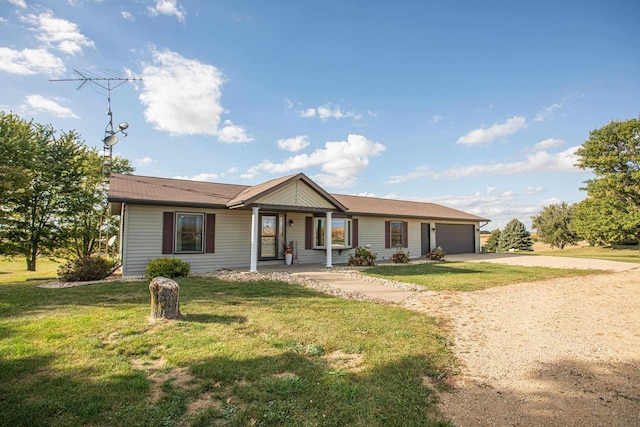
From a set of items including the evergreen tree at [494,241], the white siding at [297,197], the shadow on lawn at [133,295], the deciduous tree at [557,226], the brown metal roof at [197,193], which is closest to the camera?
the shadow on lawn at [133,295]

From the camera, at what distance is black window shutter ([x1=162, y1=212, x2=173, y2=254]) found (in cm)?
1132

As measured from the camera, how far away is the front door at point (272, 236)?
13.8 m

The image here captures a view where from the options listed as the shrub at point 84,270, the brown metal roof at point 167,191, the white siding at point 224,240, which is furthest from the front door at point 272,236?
the shrub at point 84,270

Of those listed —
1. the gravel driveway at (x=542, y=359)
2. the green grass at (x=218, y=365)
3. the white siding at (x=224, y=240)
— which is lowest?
the gravel driveway at (x=542, y=359)

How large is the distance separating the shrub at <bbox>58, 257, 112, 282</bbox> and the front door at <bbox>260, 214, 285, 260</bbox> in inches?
227

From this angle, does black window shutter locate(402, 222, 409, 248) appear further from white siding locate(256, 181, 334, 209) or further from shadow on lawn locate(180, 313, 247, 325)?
shadow on lawn locate(180, 313, 247, 325)

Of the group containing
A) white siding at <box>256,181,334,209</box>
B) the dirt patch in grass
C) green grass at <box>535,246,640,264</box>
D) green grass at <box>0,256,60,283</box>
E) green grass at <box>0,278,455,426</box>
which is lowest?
green grass at <box>0,256,60,283</box>

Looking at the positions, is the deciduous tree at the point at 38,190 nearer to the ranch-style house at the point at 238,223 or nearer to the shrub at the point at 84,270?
the ranch-style house at the point at 238,223

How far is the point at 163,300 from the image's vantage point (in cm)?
511

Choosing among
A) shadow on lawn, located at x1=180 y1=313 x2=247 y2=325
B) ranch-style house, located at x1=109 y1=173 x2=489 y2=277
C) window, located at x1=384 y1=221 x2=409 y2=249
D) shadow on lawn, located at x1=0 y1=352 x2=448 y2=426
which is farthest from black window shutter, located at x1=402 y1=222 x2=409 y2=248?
shadow on lawn, located at x1=0 y1=352 x2=448 y2=426

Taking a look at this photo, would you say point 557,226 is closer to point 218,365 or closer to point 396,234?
point 396,234

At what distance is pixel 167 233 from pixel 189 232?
788mm

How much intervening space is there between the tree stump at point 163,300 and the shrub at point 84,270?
611 cm

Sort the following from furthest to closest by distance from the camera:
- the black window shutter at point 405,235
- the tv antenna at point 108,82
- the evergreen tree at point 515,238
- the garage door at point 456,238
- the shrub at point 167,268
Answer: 1. the evergreen tree at point 515,238
2. the garage door at point 456,238
3. the black window shutter at point 405,235
4. the tv antenna at point 108,82
5. the shrub at point 167,268
